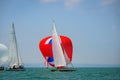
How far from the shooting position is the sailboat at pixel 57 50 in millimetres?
54969

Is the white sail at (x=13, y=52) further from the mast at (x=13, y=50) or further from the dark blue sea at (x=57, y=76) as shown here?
the dark blue sea at (x=57, y=76)

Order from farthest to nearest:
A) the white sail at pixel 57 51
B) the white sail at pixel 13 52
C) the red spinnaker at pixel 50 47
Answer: the white sail at pixel 13 52 → the red spinnaker at pixel 50 47 → the white sail at pixel 57 51

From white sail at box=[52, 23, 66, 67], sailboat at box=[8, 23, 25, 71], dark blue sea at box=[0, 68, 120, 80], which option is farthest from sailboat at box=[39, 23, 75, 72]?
sailboat at box=[8, 23, 25, 71]

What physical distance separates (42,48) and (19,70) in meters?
11.8

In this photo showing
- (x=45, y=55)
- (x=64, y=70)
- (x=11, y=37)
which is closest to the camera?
(x=64, y=70)

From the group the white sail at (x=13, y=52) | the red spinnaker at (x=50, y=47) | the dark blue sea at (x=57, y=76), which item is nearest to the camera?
the dark blue sea at (x=57, y=76)

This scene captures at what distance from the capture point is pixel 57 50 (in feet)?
180

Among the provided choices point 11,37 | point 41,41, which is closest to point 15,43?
point 11,37

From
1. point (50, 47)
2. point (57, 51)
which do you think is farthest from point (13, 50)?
point (57, 51)

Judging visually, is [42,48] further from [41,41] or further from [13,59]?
[13,59]

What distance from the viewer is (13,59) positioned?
66.3 metres

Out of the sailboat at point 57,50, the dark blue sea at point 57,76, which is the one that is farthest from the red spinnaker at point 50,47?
the dark blue sea at point 57,76

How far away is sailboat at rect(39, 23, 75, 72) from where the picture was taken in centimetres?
5497

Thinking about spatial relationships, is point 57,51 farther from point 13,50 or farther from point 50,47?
point 13,50
